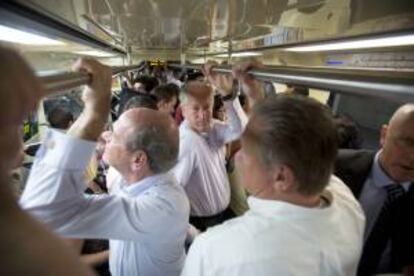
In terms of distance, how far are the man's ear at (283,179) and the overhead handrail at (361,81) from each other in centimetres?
23

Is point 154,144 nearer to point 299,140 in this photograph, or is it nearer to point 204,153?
point 299,140

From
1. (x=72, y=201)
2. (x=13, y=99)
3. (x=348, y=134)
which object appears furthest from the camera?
(x=348, y=134)

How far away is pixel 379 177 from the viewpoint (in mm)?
1582

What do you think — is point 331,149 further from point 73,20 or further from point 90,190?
point 90,190

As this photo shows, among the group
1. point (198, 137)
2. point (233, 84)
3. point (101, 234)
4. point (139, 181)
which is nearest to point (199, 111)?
point (198, 137)

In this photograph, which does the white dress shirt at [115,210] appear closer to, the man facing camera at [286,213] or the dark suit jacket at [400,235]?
the man facing camera at [286,213]

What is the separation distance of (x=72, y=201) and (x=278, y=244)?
657 millimetres

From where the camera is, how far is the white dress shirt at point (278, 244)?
2.90 ft

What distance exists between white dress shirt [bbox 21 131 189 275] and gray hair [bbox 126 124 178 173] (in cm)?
5

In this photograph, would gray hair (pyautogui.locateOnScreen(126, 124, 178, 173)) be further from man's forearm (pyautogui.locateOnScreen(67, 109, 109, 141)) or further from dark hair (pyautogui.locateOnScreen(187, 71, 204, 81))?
dark hair (pyautogui.locateOnScreen(187, 71, 204, 81))

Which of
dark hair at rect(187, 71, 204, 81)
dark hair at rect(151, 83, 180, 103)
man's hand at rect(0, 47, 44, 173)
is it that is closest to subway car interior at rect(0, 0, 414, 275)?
man's hand at rect(0, 47, 44, 173)

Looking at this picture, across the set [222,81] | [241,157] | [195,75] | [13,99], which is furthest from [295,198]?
[195,75]

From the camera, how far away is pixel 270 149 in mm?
972

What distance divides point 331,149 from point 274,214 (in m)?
0.24
